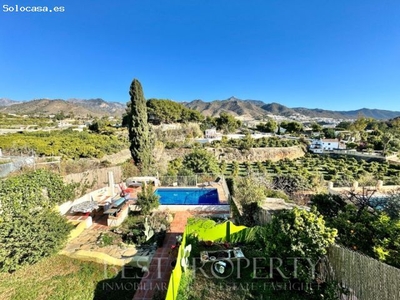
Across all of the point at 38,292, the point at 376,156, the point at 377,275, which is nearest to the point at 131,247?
the point at 38,292

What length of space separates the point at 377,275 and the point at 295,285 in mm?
2025

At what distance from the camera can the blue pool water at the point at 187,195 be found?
12935 millimetres

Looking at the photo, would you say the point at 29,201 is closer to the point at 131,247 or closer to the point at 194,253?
the point at 131,247

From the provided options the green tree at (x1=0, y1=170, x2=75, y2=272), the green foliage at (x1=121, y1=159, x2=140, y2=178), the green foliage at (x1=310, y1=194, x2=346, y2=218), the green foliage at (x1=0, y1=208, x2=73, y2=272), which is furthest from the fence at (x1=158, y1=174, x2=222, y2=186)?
the green foliage at (x1=0, y1=208, x2=73, y2=272)

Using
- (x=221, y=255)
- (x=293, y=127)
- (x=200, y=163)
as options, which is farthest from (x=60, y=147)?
(x=293, y=127)

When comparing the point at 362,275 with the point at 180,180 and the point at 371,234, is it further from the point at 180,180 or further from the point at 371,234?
the point at 180,180

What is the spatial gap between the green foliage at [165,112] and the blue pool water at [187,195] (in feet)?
115

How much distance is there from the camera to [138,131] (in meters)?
17.7

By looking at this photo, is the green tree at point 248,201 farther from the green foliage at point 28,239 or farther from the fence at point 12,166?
the fence at point 12,166

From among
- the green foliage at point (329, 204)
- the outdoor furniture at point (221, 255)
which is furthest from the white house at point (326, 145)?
the outdoor furniture at point (221, 255)

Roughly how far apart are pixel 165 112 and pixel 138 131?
3046 cm

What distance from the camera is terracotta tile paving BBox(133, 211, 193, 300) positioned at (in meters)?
5.36

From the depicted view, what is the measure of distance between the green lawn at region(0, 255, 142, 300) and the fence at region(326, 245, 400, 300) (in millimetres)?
4924

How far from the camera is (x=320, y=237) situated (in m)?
4.80
